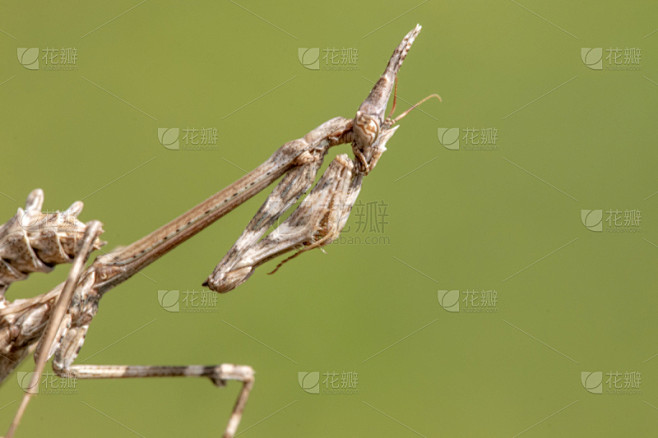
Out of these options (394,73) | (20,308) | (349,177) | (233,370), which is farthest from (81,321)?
(394,73)

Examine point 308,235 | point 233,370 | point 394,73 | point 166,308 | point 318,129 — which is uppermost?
point 394,73

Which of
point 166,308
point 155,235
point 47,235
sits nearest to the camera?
point 155,235

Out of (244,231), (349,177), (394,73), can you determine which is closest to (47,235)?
(244,231)

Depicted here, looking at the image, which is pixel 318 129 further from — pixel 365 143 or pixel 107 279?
pixel 107 279

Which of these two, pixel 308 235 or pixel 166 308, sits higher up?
pixel 308 235

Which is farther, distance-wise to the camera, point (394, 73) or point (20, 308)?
point (20, 308)

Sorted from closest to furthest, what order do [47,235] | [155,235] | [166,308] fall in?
[155,235] < [47,235] < [166,308]
